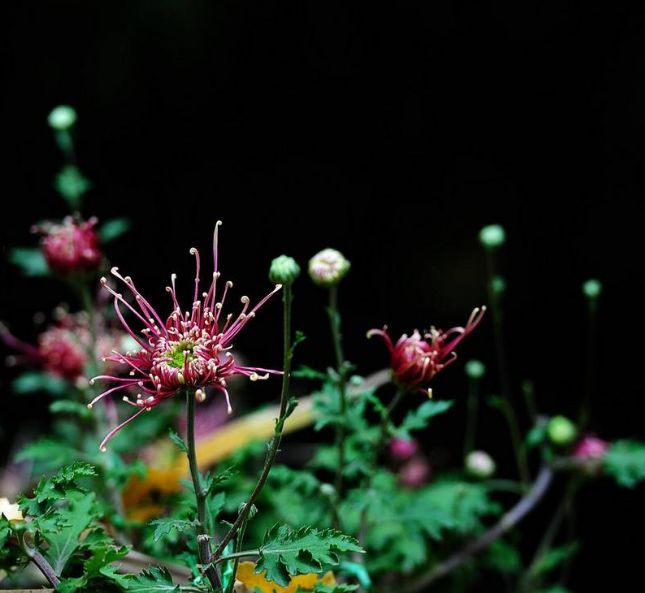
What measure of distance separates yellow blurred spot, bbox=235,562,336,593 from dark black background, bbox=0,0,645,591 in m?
0.87

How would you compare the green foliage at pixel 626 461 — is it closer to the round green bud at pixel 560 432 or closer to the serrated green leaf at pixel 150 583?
the round green bud at pixel 560 432

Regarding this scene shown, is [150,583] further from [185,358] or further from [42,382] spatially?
[42,382]

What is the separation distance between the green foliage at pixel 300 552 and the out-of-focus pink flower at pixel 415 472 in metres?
0.84

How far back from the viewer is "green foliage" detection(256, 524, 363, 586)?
65 cm

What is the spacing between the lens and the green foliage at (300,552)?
651mm

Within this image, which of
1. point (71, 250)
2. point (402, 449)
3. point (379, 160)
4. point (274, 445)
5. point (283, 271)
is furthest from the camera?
point (379, 160)

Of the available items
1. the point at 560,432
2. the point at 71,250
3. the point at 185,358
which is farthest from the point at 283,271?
the point at 560,432

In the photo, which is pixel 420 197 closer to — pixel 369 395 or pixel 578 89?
pixel 578 89

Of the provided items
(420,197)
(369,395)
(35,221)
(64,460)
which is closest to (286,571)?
(369,395)

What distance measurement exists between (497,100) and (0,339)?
1.02 metres

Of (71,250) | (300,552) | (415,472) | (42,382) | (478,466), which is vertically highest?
(71,250)

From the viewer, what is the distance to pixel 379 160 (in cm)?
169

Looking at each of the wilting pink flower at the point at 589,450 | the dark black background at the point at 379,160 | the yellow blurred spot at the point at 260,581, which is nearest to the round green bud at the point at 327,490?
the yellow blurred spot at the point at 260,581

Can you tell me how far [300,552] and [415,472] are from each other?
0.90 meters
